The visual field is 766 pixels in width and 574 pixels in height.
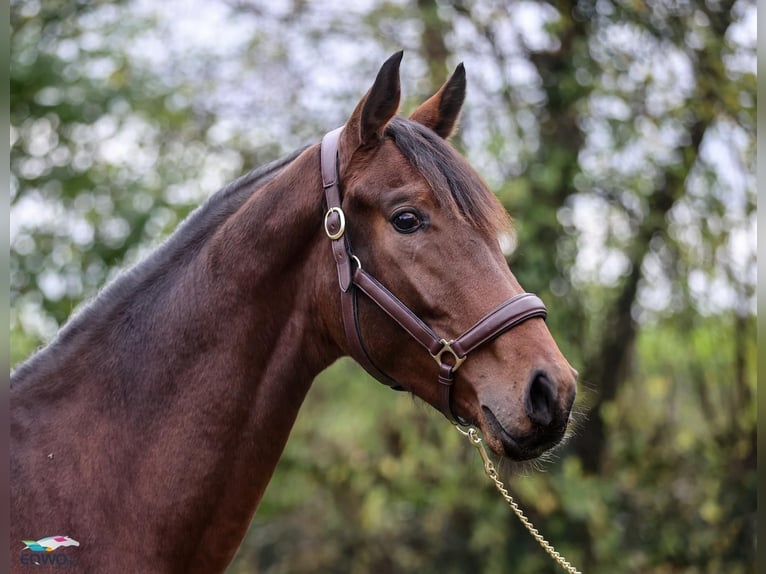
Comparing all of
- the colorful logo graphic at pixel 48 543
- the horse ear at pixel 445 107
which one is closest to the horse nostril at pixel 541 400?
the horse ear at pixel 445 107

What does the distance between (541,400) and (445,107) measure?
127 centimetres

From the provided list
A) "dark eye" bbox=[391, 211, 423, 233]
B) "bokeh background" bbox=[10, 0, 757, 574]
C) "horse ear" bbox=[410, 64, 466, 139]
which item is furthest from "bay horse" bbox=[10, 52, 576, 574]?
"bokeh background" bbox=[10, 0, 757, 574]

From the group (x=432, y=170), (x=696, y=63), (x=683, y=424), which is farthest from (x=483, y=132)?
(x=432, y=170)

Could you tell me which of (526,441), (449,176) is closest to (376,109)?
(449,176)

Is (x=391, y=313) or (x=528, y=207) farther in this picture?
(x=528, y=207)

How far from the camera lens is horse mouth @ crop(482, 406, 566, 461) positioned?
2.39 m

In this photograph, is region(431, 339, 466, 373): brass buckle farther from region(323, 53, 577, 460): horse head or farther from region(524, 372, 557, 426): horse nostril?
region(524, 372, 557, 426): horse nostril

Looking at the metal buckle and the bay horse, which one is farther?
the metal buckle

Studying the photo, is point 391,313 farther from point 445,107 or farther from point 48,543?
point 48,543

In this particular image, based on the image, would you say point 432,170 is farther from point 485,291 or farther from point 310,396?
point 310,396

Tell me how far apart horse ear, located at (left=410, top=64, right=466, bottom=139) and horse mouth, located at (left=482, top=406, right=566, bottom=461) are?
1.19 meters

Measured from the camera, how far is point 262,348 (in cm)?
275

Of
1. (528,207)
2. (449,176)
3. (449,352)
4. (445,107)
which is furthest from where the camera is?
(528,207)

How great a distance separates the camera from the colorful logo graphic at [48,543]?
7.96 feet
